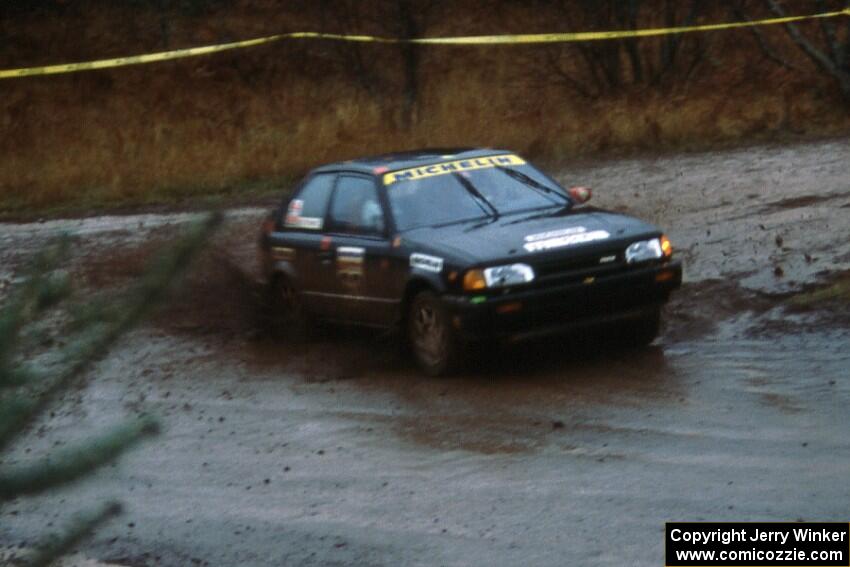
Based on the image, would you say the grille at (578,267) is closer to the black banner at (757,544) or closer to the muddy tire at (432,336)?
the muddy tire at (432,336)

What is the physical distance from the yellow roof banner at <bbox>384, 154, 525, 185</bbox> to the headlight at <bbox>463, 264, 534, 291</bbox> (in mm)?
1586

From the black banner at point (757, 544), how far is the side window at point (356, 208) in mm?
5133

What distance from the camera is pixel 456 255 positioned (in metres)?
10.3

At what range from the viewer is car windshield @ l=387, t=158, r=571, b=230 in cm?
1119

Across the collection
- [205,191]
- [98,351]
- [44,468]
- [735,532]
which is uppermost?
[98,351]

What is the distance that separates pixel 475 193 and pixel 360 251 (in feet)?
3.07

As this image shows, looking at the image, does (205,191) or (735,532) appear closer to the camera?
(735,532)

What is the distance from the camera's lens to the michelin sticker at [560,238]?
33.8ft

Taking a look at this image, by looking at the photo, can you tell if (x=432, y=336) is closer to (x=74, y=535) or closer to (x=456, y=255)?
(x=456, y=255)

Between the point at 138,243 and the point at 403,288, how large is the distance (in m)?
8.47

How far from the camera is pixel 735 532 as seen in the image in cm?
644

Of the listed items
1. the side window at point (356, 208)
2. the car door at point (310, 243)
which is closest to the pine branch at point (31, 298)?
the side window at point (356, 208)

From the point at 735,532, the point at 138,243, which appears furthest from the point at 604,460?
the point at 138,243

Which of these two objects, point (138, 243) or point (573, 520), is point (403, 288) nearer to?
point (573, 520)
